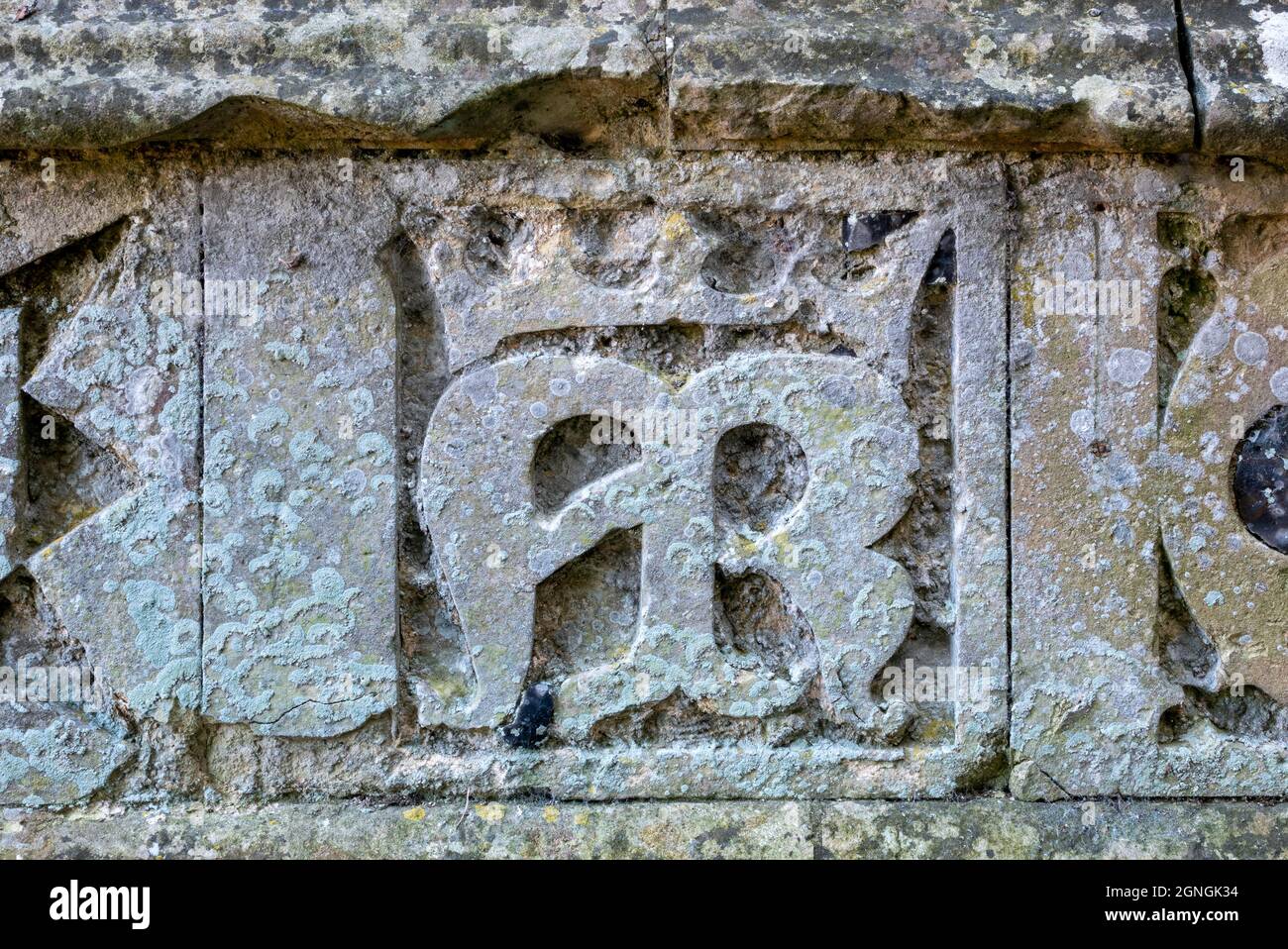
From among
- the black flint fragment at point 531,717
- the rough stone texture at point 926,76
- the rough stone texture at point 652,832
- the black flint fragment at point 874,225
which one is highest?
the rough stone texture at point 926,76

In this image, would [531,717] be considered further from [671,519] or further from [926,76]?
[926,76]

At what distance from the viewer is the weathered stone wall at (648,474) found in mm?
2537

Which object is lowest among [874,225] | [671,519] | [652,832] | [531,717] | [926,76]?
[652,832]

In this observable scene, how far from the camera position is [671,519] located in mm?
2574

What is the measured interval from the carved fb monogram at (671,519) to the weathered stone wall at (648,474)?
1cm

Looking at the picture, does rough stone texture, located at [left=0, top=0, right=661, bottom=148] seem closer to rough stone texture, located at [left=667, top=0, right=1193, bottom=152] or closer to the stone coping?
the stone coping

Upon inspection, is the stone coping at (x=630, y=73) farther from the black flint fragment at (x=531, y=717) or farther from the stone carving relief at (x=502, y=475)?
the black flint fragment at (x=531, y=717)

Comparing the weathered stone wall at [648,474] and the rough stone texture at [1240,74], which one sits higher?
the rough stone texture at [1240,74]

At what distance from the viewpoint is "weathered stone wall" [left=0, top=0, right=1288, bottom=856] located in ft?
8.32

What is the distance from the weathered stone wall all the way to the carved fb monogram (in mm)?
11

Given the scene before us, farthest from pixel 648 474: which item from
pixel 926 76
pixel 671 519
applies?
pixel 926 76

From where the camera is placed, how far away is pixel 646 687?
2.58 m

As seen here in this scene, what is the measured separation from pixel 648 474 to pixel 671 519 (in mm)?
118

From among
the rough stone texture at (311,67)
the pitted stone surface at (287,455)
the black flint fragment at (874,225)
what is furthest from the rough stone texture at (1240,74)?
the pitted stone surface at (287,455)
